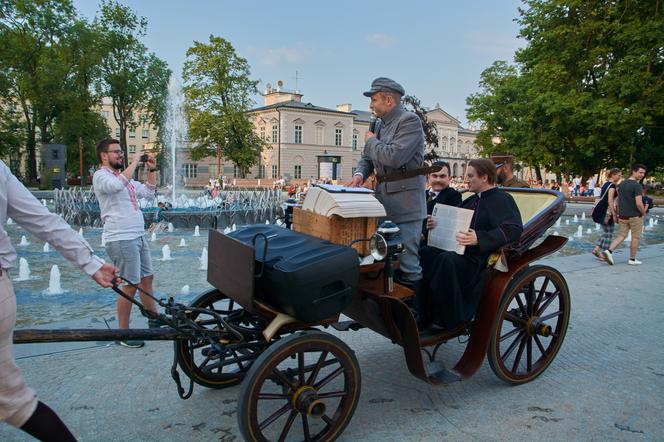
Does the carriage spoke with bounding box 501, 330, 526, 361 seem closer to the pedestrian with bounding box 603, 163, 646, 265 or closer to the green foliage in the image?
the pedestrian with bounding box 603, 163, 646, 265

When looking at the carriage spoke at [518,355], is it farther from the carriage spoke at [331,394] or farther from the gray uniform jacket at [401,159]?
the carriage spoke at [331,394]

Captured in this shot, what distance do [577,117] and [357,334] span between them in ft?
81.7

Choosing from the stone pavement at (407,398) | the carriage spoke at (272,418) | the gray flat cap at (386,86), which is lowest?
the stone pavement at (407,398)

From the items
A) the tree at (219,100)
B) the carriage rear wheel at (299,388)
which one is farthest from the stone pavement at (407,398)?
the tree at (219,100)

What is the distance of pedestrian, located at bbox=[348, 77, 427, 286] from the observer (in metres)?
3.52

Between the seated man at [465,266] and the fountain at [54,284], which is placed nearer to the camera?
the seated man at [465,266]

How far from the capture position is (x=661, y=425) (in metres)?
3.33

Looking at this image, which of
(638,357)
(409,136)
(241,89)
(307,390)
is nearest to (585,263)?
(638,357)

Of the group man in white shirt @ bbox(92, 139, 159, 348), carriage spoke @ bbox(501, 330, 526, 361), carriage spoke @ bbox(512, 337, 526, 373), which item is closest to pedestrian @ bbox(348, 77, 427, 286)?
carriage spoke @ bbox(501, 330, 526, 361)

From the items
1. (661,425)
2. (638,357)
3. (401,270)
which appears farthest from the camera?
(638,357)

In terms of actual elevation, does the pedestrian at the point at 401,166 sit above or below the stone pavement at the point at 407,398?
above

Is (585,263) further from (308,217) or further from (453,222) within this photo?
(308,217)

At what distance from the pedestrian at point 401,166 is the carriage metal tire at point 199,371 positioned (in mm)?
1486

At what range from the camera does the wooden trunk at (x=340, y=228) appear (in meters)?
3.20
